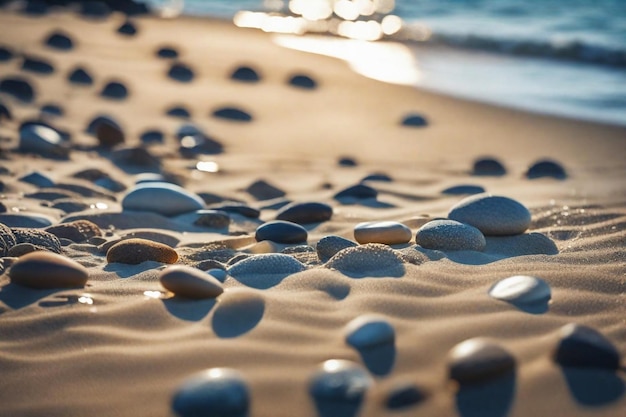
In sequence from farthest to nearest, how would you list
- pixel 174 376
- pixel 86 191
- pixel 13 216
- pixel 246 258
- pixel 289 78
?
pixel 289 78, pixel 86 191, pixel 13 216, pixel 246 258, pixel 174 376

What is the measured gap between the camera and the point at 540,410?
1.66 m

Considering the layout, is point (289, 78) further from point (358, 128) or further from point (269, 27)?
point (269, 27)

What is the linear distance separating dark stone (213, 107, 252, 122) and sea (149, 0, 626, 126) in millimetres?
2267

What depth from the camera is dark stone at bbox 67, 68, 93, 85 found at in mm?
7051

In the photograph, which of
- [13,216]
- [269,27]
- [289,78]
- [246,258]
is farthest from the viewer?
[269,27]

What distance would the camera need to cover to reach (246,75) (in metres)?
7.86

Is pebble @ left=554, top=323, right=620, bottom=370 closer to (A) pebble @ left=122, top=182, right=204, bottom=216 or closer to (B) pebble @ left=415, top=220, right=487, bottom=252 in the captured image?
(B) pebble @ left=415, top=220, right=487, bottom=252

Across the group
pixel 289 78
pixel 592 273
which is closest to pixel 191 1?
pixel 289 78

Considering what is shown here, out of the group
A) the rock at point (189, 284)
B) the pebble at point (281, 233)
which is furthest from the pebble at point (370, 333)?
the pebble at point (281, 233)

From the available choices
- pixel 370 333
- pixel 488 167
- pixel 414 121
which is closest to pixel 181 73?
pixel 414 121

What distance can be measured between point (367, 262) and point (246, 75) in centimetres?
562

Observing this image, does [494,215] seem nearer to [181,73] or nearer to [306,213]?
[306,213]

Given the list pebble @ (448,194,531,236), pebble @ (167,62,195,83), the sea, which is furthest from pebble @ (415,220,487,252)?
pebble @ (167,62,195,83)

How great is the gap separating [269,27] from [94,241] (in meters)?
9.68
